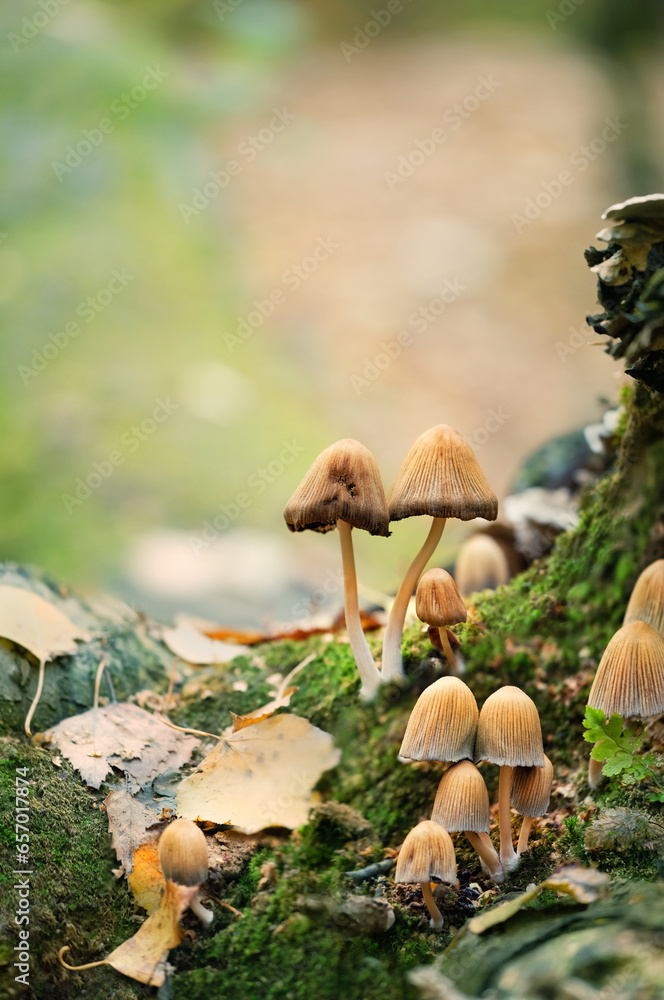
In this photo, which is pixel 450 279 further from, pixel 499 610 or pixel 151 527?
pixel 499 610

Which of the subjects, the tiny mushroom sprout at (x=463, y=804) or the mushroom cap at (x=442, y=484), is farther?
the mushroom cap at (x=442, y=484)

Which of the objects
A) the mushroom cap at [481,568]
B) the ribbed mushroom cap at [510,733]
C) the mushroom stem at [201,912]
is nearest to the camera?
the mushroom stem at [201,912]

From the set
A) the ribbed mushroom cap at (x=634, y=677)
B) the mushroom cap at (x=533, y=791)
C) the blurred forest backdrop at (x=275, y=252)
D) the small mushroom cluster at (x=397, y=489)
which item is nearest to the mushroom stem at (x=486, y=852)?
the mushroom cap at (x=533, y=791)

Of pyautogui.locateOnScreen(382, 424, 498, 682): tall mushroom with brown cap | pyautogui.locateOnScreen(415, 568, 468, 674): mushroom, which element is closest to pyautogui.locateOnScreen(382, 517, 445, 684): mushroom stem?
pyautogui.locateOnScreen(415, 568, 468, 674): mushroom

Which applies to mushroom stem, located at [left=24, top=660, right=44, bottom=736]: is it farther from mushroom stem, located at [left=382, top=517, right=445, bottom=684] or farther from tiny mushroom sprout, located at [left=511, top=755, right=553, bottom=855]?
tiny mushroom sprout, located at [left=511, top=755, right=553, bottom=855]

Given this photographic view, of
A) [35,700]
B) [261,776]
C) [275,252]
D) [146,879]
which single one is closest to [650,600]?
[261,776]

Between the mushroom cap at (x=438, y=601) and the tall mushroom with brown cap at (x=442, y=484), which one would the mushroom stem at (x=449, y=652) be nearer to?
the mushroom cap at (x=438, y=601)
